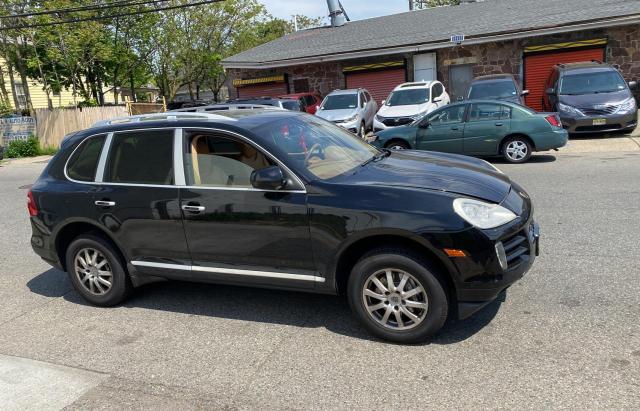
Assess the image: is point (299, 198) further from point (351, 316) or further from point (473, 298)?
point (473, 298)

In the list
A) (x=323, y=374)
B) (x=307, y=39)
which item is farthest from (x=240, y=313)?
(x=307, y=39)

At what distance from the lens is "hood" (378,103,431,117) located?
15.7 meters

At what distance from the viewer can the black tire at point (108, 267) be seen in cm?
490

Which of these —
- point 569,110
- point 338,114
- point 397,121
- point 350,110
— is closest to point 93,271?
point 397,121

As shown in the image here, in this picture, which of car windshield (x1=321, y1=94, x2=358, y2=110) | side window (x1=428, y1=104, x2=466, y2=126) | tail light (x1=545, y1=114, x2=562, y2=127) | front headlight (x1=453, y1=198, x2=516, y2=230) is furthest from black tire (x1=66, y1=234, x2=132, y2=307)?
car windshield (x1=321, y1=94, x2=358, y2=110)

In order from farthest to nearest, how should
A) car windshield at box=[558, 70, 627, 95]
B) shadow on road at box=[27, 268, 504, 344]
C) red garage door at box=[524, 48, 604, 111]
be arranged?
red garage door at box=[524, 48, 604, 111] → car windshield at box=[558, 70, 627, 95] → shadow on road at box=[27, 268, 504, 344]

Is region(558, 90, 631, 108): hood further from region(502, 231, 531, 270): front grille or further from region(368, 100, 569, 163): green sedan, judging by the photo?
→ region(502, 231, 531, 270): front grille

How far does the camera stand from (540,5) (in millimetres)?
21688

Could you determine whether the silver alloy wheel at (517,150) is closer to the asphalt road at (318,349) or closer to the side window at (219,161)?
the asphalt road at (318,349)

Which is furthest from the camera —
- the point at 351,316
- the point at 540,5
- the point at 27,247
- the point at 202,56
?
the point at 202,56

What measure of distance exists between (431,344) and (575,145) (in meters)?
11.2

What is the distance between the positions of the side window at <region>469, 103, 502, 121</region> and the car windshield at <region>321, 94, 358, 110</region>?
6009 mm

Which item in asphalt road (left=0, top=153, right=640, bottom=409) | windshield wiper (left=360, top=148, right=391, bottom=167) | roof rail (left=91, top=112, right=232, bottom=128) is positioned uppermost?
roof rail (left=91, top=112, right=232, bottom=128)

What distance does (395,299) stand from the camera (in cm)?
383
